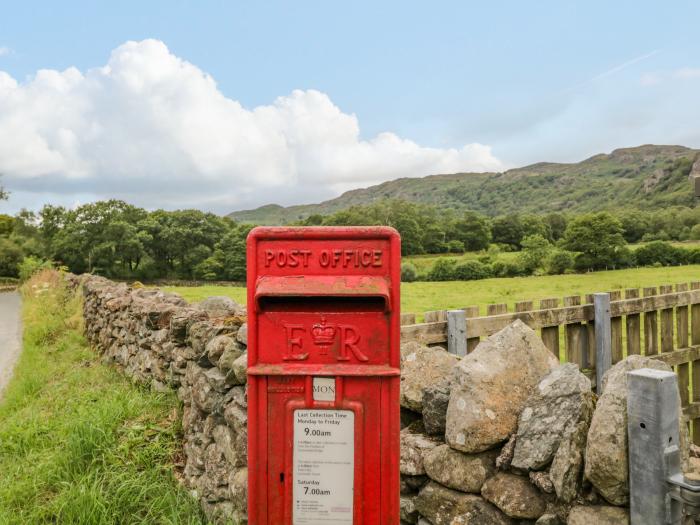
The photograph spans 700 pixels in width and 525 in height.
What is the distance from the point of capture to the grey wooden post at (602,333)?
508cm

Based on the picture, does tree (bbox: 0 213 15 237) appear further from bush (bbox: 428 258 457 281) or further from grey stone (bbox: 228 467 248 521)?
grey stone (bbox: 228 467 248 521)

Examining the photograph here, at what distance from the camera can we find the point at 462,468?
93.7 inches

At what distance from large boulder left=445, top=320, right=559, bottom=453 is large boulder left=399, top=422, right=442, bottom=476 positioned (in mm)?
216

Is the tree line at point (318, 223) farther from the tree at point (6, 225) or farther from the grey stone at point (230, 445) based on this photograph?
the grey stone at point (230, 445)

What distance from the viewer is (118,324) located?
7.56m

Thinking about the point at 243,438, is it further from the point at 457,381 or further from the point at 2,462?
the point at 2,462

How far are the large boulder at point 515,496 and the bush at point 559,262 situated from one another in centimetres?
2648

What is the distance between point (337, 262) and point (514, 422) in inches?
42.8

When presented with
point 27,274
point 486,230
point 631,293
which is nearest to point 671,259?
point 486,230

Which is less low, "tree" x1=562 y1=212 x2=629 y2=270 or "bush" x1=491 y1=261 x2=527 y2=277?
"tree" x1=562 y1=212 x2=629 y2=270

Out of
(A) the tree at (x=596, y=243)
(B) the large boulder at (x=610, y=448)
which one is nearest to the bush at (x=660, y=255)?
(A) the tree at (x=596, y=243)

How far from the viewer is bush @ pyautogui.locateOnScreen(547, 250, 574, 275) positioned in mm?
27156

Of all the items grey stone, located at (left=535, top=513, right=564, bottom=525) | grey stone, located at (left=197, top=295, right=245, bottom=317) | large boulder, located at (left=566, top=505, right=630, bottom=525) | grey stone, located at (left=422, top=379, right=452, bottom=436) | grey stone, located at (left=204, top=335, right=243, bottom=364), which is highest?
grey stone, located at (left=197, top=295, right=245, bottom=317)

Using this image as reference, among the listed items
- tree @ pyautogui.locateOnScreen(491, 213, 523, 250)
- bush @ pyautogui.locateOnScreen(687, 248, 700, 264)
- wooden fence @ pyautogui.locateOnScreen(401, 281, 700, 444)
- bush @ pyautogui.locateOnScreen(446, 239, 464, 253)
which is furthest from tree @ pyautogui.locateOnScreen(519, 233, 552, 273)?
wooden fence @ pyautogui.locateOnScreen(401, 281, 700, 444)
